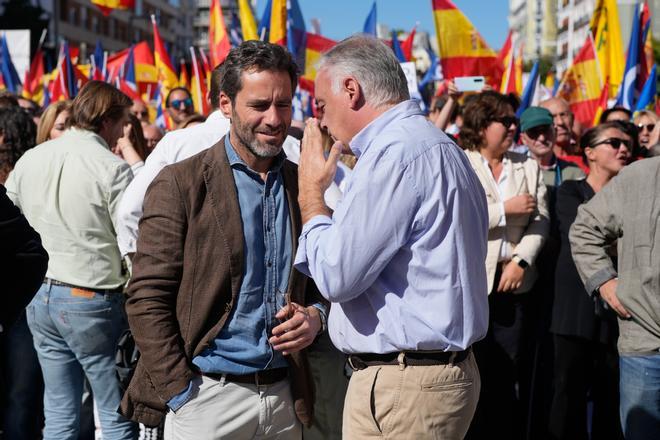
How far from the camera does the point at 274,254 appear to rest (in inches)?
120

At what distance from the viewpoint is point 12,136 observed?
16.1 ft

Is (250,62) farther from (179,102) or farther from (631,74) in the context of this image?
(631,74)

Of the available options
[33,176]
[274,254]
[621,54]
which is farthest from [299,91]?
[274,254]

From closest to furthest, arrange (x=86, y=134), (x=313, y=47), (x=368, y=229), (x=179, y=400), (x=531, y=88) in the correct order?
(x=368, y=229), (x=179, y=400), (x=86, y=134), (x=531, y=88), (x=313, y=47)

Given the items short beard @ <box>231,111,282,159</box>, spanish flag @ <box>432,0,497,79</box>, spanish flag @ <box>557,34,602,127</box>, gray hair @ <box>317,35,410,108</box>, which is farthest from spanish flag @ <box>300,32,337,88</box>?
gray hair @ <box>317,35,410,108</box>

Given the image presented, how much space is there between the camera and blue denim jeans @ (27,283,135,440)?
4336mm

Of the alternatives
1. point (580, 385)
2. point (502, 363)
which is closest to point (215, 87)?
point (502, 363)

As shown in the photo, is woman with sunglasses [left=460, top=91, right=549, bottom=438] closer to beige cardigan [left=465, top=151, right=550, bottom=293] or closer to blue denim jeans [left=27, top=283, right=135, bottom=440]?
beige cardigan [left=465, top=151, right=550, bottom=293]

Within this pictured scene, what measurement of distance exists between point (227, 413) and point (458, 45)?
7.93 metres

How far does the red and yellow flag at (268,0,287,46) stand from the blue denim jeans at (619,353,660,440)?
6.65m

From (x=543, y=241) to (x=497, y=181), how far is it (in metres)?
0.46

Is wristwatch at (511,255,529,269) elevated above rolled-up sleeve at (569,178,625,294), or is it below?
below

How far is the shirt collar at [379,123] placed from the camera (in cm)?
271

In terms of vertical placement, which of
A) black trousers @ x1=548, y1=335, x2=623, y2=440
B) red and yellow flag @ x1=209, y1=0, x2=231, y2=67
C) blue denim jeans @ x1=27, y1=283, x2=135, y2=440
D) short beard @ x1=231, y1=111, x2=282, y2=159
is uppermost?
red and yellow flag @ x1=209, y1=0, x2=231, y2=67
